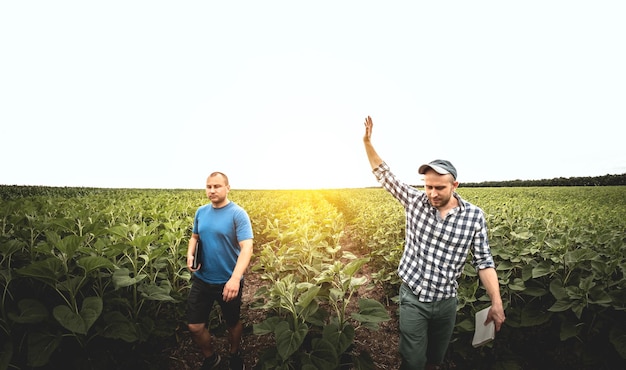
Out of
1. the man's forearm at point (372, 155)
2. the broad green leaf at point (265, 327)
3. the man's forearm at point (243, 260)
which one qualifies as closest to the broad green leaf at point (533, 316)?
the man's forearm at point (372, 155)

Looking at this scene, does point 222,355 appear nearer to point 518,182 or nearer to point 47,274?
point 47,274

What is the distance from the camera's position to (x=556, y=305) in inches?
122

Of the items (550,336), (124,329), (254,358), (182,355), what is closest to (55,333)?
(124,329)

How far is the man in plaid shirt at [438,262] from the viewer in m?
2.65

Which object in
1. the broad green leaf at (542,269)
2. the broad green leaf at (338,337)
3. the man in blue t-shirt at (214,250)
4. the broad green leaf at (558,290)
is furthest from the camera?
the man in blue t-shirt at (214,250)

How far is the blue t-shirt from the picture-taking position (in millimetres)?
3457

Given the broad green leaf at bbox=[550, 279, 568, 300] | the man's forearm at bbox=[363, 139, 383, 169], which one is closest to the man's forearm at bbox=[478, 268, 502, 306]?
the broad green leaf at bbox=[550, 279, 568, 300]

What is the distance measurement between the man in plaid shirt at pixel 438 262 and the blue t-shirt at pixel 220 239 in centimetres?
181

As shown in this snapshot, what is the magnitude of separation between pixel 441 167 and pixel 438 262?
88 centimetres

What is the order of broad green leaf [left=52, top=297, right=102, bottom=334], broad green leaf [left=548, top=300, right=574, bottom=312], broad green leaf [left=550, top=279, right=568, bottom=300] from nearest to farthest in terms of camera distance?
broad green leaf [left=52, top=297, right=102, bottom=334], broad green leaf [left=548, top=300, right=574, bottom=312], broad green leaf [left=550, top=279, right=568, bottom=300]

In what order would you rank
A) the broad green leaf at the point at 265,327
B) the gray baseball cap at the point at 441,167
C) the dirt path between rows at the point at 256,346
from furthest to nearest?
the dirt path between rows at the point at 256,346 → the broad green leaf at the point at 265,327 → the gray baseball cap at the point at 441,167

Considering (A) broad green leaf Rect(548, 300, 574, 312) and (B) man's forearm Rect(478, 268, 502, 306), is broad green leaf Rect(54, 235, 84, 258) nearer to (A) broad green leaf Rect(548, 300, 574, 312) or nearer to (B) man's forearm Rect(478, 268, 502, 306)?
(B) man's forearm Rect(478, 268, 502, 306)

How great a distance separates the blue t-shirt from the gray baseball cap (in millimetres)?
1961

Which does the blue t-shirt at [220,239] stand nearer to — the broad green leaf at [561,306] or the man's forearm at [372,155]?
the man's forearm at [372,155]
